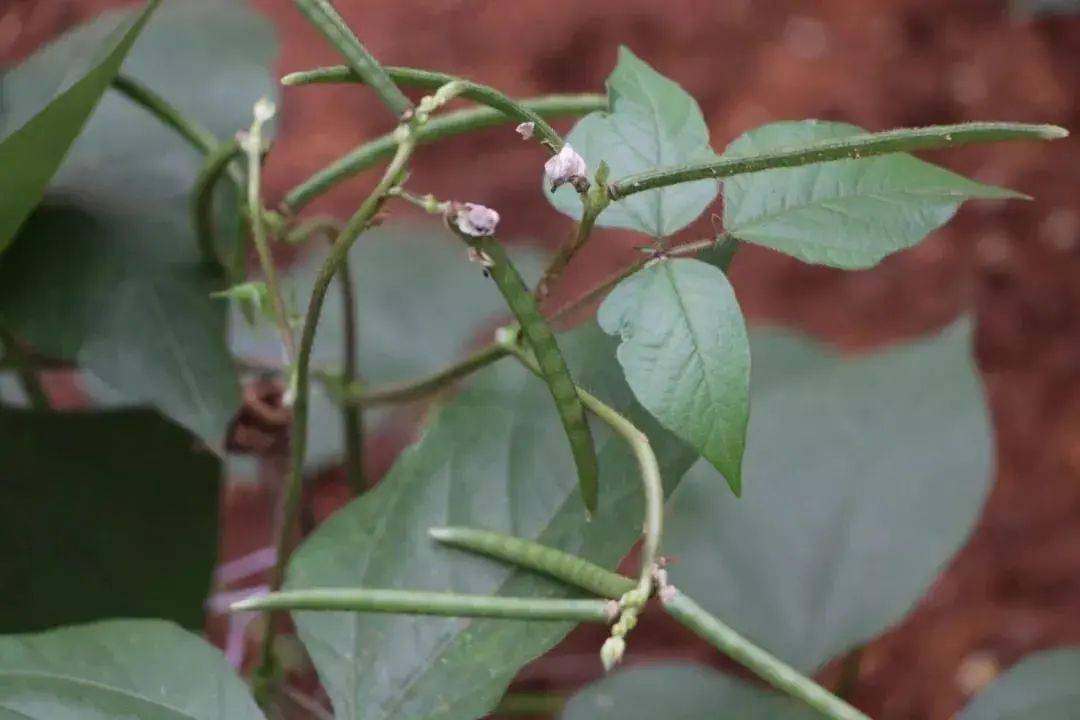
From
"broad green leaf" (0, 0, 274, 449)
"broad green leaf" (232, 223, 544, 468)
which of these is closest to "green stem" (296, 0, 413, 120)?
"broad green leaf" (0, 0, 274, 449)

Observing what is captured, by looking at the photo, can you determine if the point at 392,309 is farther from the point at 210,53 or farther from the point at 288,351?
the point at 288,351

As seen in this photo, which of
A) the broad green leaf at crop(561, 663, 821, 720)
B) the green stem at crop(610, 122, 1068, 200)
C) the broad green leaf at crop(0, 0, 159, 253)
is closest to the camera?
the green stem at crop(610, 122, 1068, 200)

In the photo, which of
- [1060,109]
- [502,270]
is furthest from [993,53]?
[502,270]

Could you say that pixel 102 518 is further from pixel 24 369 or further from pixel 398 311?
pixel 398 311

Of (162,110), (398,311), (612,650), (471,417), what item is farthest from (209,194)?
(398,311)

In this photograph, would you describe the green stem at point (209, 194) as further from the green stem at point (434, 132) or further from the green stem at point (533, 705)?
the green stem at point (533, 705)

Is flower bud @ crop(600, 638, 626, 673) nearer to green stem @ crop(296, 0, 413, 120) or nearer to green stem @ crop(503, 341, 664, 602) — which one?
green stem @ crop(503, 341, 664, 602)
